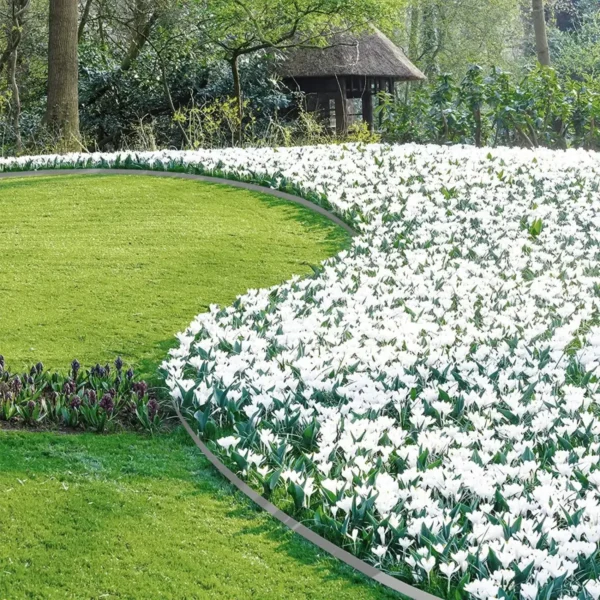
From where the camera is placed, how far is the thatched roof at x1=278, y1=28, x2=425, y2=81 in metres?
24.1

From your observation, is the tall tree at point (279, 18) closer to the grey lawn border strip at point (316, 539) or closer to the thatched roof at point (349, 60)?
the thatched roof at point (349, 60)

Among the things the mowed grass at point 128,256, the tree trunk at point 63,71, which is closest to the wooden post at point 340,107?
the tree trunk at point 63,71

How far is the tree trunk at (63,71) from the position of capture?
15.4m

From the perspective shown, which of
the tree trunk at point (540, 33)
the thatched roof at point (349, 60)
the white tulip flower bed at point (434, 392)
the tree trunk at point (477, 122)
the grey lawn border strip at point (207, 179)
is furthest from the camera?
the thatched roof at point (349, 60)

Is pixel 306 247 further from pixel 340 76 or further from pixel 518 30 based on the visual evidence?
pixel 518 30

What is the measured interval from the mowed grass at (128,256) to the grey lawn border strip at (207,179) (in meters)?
0.13

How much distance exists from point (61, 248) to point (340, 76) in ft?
56.3

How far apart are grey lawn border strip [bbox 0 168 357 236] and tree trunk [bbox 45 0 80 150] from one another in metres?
2.91

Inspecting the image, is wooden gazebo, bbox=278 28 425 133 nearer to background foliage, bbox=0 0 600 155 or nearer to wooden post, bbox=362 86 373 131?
wooden post, bbox=362 86 373 131

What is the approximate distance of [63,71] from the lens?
15.6m

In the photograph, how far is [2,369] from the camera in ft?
19.0

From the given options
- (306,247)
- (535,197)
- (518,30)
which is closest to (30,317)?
(306,247)

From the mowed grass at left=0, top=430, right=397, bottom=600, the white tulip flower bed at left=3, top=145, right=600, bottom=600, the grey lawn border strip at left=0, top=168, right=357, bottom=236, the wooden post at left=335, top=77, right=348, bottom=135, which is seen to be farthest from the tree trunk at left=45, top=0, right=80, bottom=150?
the mowed grass at left=0, top=430, right=397, bottom=600

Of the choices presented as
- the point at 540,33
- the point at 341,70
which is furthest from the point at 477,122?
the point at 341,70
